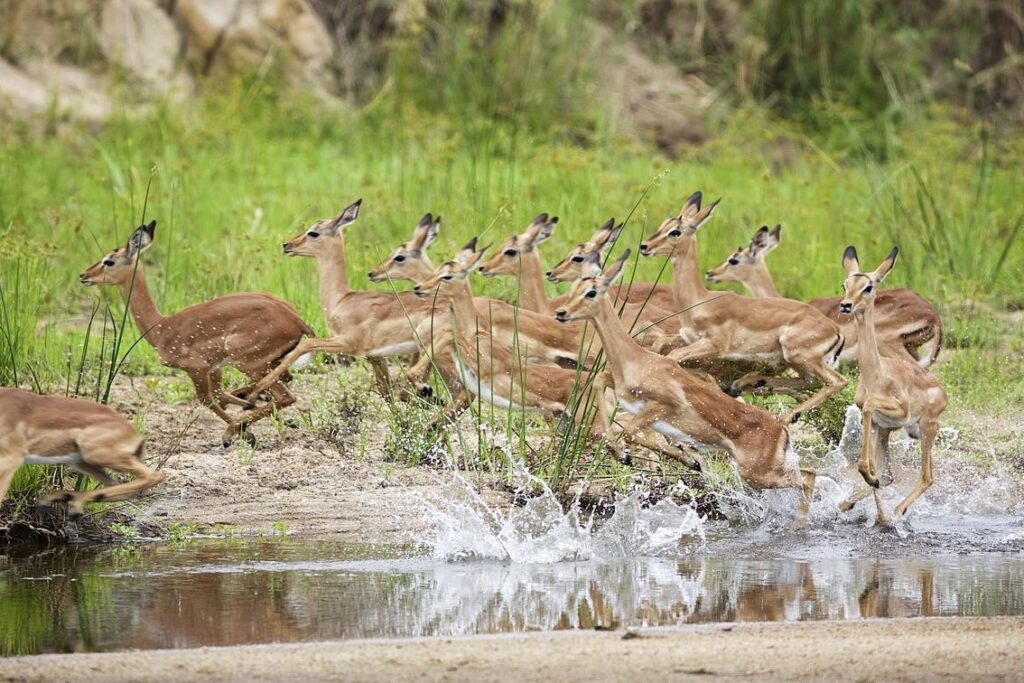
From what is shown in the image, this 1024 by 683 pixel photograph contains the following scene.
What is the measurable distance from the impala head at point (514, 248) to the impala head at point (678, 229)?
23.3 inches

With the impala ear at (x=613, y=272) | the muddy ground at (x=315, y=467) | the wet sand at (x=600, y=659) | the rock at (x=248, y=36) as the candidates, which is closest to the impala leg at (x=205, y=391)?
the muddy ground at (x=315, y=467)

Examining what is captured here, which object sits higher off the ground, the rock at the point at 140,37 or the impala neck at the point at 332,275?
the rock at the point at 140,37

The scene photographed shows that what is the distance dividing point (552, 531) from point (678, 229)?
2893 mm

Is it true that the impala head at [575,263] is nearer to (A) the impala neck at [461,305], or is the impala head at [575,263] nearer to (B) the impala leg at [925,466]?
(A) the impala neck at [461,305]

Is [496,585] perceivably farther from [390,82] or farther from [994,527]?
[390,82]

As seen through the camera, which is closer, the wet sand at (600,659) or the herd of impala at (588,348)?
the wet sand at (600,659)

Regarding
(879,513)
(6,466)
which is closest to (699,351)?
(879,513)

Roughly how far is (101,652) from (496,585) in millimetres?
1722

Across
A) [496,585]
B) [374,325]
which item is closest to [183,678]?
[496,585]

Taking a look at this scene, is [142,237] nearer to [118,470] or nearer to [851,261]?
[118,470]

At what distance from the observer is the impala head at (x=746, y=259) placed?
1009 centimetres

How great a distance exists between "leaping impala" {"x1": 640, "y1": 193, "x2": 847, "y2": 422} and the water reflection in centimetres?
188

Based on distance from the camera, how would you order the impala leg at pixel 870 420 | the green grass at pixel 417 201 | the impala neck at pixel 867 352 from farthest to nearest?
the green grass at pixel 417 201 → the impala neck at pixel 867 352 → the impala leg at pixel 870 420

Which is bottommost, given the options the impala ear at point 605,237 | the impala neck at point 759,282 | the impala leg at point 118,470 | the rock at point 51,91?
the impala leg at point 118,470
